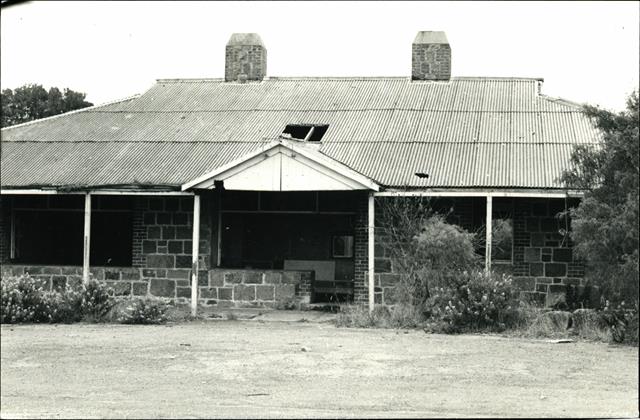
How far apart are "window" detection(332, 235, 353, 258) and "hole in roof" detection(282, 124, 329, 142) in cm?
277

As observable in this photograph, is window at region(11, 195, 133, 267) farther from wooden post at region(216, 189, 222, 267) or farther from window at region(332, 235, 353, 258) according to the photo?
window at region(332, 235, 353, 258)

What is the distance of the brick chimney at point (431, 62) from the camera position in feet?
80.6

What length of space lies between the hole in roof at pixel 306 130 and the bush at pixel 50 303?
651cm

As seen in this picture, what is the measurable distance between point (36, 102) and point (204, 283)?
28.9 metres

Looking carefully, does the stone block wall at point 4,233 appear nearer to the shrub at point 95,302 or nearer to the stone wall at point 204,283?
the stone wall at point 204,283

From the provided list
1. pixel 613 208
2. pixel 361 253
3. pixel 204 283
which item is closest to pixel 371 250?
pixel 361 253

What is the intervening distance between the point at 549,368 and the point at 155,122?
13.8 meters

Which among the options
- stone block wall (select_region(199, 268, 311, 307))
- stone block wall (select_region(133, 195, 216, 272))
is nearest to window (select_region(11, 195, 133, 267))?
stone block wall (select_region(133, 195, 216, 272))

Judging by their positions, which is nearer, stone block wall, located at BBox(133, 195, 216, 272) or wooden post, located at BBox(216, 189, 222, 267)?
stone block wall, located at BBox(133, 195, 216, 272)

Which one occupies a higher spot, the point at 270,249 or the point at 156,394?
the point at 270,249

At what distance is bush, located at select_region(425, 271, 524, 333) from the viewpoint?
48.9 ft

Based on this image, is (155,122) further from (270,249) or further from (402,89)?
(402,89)

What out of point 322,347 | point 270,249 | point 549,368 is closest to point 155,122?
point 270,249

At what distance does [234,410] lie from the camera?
8.06 metres
